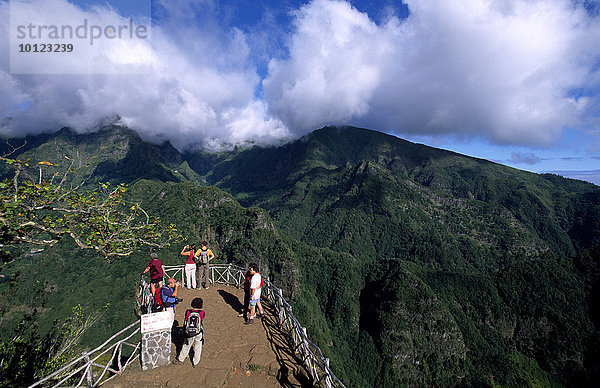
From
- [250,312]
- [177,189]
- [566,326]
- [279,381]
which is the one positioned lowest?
[566,326]

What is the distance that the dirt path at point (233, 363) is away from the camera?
9.93m

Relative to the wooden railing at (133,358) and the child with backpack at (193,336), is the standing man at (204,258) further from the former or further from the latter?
the child with backpack at (193,336)

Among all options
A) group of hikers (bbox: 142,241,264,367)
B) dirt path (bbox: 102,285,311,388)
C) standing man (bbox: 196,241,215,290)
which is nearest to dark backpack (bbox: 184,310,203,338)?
group of hikers (bbox: 142,241,264,367)

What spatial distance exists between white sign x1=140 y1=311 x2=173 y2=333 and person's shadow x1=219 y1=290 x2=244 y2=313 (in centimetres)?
581

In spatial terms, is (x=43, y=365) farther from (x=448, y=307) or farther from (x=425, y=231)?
(x=425, y=231)

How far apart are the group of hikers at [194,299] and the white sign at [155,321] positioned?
298 millimetres

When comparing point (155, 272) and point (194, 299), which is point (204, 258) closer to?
point (155, 272)

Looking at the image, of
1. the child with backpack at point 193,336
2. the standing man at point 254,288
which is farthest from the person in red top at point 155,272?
the standing man at point 254,288

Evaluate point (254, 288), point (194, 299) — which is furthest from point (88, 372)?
point (254, 288)

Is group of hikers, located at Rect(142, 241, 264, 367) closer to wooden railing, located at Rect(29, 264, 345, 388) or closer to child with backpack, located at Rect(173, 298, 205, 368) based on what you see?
child with backpack, located at Rect(173, 298, 205, 368)

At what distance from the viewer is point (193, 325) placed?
1062 cm

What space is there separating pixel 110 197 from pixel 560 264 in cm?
15824

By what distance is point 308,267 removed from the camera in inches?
5157

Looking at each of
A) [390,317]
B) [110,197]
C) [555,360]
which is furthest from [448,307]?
[110,197]
